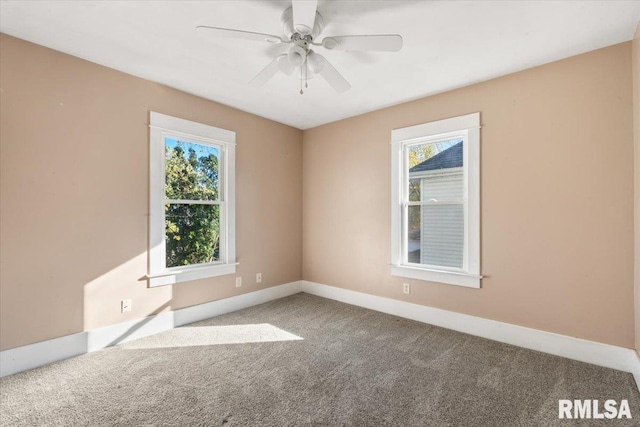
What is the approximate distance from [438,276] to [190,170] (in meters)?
3.05

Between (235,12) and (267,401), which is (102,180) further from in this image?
(267,401)

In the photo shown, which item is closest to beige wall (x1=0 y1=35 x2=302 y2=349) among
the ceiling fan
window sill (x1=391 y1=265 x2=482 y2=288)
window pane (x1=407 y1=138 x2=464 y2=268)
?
the ceiling fan

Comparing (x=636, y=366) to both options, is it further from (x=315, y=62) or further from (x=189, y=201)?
(x=189, y=201)

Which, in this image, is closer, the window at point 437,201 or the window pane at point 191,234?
the window at point 437,201

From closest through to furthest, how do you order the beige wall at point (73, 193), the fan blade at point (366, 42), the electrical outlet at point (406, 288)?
the fan blade at point (366, 42)
the beige wall at point (73, 193)
the electrical outlet at point (406, 288)

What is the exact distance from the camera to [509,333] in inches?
108

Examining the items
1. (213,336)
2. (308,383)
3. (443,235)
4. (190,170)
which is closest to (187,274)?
(213,336)

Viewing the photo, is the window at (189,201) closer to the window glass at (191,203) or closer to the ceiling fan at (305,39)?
the window glass at (191,203)

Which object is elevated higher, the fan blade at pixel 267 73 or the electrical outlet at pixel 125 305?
the fan blade at pixel 267 73

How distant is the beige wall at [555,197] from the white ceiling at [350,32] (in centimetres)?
22

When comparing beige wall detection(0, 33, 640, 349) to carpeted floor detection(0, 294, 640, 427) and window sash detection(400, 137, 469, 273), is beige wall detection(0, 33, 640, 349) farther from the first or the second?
carpeted floor detection(0, 294, 640, 427)

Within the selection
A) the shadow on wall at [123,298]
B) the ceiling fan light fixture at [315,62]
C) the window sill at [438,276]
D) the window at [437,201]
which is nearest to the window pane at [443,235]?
the window at [437,201]

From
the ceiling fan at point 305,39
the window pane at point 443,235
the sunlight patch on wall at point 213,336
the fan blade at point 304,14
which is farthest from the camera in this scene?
the window pane at point 443,235

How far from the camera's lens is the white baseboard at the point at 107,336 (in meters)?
2.24
